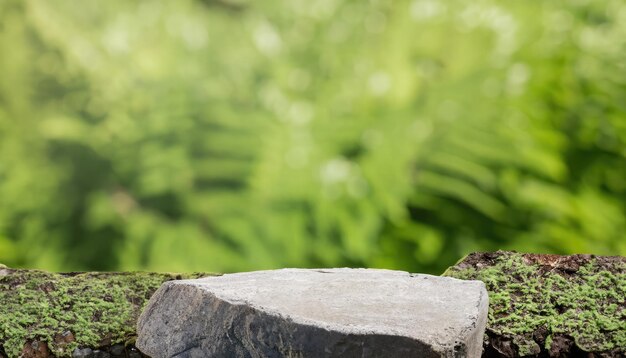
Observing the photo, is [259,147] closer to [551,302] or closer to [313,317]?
[551,302]

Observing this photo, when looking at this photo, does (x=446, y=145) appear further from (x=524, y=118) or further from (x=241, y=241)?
(x=241, y=241)

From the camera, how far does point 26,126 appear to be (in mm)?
2975

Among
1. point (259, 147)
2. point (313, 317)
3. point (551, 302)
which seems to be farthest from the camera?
point (259, 147)

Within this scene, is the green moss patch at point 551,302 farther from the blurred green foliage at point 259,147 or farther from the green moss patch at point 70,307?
the green moss patch at point 70,307

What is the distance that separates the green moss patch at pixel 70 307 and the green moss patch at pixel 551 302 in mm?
840

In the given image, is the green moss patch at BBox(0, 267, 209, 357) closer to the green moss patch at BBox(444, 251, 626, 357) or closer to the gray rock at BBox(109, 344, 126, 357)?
the gray rock at BBox(109, 344, 126, 357)

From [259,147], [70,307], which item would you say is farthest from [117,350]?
[259,147]

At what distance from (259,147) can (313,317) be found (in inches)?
48.5

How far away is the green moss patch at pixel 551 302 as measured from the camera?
7.35 feet

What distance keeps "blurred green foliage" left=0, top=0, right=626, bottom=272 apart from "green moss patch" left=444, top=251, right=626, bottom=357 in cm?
46

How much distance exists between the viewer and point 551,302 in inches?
93.0

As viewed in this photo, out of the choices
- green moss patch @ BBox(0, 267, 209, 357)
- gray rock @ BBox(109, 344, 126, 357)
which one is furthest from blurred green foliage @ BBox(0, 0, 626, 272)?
gray rock @ BBox(109, 344, 126, 357)

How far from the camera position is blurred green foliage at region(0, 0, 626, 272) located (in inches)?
115

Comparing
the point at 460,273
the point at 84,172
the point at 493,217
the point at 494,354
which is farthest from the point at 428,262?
the point at 84,172
